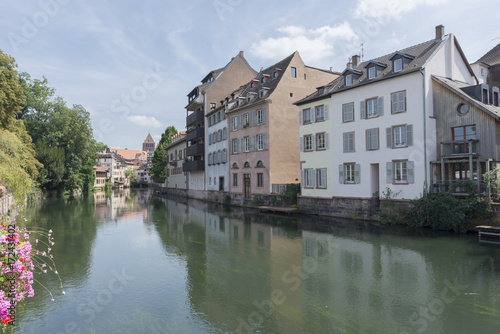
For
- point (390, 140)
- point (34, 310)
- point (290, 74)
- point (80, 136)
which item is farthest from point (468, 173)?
point (80, 136)

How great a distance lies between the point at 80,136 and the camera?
51156 millimetres

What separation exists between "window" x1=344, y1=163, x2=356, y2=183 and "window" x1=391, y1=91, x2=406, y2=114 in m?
4.80

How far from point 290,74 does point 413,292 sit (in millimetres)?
26978

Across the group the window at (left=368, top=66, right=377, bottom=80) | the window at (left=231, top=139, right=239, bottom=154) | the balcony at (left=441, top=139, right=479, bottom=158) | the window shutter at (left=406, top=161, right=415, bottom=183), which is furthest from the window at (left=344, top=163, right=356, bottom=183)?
the window at (left=231, top=139, right=239, bottom=154)

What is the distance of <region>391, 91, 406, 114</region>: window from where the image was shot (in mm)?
21938

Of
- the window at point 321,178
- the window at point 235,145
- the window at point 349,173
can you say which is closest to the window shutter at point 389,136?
the window at point 349,173

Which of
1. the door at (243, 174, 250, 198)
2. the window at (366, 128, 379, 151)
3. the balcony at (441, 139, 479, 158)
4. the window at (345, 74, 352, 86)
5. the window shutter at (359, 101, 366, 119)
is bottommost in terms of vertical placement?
the door at (243, 174, 250, 198)

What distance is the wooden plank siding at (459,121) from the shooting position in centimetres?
1889

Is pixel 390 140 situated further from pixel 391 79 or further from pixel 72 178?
pixel 72 178

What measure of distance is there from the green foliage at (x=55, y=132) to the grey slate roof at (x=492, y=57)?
48.8 m

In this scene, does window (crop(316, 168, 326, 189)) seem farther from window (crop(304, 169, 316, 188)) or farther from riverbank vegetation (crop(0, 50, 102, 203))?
riverbank vegetation (crop(0, 50, 102, 203))

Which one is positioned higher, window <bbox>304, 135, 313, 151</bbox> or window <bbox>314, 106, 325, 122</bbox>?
window <bbox>314, 106, 325, 122</bbox>

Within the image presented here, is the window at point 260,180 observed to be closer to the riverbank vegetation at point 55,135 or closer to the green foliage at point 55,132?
the riverbank vegetation at point 55,135

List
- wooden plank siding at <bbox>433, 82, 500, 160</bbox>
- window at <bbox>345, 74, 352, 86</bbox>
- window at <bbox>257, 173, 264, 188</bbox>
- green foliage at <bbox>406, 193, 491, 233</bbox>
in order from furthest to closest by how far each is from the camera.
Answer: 1. window at <bbox>257, 173, 264, 188</bbox>
2. window at <bbox>345, 74, 352, 86</bbox>
3. wooden plank siding at <bbox>433, 82, 500, 160</bbox>
4. green foliage at <bbox>406, 193, 491, 233</bbox>
